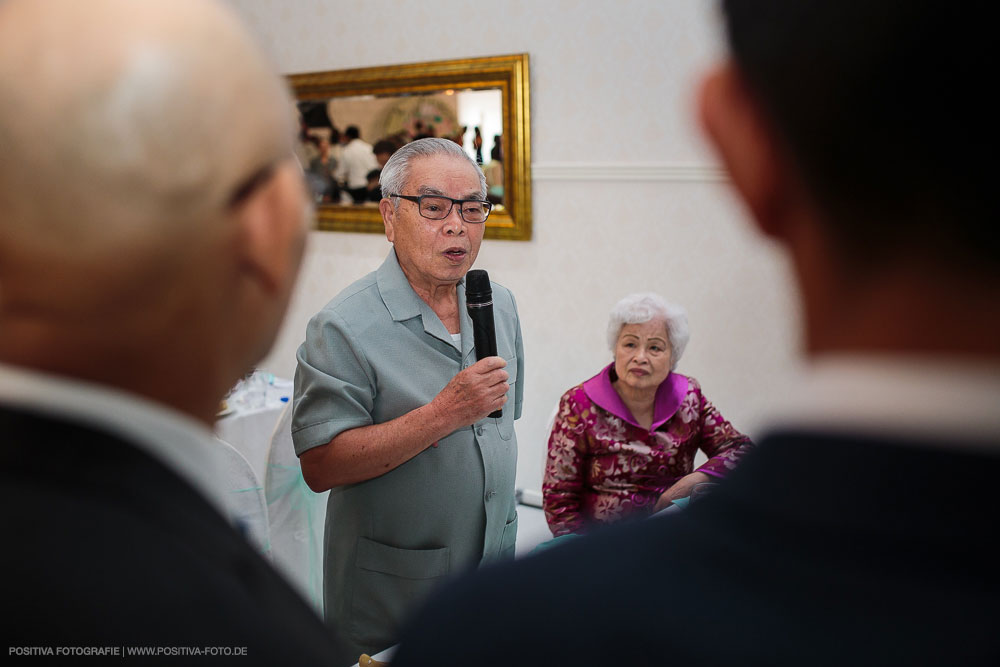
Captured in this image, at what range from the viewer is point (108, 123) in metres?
0.50

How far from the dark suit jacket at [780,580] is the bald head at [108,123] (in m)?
0.30

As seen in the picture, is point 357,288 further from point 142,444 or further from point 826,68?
point 826,68

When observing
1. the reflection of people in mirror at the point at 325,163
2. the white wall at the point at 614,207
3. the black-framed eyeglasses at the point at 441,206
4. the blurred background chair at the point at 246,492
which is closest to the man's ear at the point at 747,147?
the black-framed eyeglasses at the point at 441,206

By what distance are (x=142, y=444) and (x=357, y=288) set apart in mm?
1715

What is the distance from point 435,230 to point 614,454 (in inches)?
45.5

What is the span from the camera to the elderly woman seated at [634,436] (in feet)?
9.61

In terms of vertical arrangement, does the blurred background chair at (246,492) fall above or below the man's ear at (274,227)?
below

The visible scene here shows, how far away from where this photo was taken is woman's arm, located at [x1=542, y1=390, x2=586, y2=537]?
2.91 metres

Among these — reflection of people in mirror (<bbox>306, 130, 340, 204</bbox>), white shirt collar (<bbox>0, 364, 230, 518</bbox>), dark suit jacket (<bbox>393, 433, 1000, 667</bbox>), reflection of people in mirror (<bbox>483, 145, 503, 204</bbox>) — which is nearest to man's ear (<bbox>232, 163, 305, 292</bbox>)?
white shirt collar (<bbox>0, 364, 230, 518</bbox>)

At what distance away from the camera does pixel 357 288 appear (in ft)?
7.35

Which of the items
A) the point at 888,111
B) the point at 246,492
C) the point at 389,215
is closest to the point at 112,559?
the point at 888,111

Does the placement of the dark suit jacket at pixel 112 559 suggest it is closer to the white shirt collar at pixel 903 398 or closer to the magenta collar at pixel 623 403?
the white shirt collar at pixel 903 398

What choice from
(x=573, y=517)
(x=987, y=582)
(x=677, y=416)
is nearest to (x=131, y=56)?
(x=987, y=582)

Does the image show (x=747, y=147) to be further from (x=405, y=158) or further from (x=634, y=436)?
(x=634, y=436)
